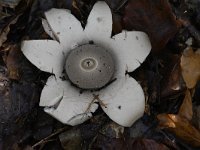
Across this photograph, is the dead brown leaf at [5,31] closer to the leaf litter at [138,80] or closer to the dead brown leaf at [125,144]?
the leaf litter at [138,80]

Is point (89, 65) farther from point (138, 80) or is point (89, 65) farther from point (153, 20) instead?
point (153, 20)

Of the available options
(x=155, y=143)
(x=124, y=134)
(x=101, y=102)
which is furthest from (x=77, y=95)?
(x=155, y=143)

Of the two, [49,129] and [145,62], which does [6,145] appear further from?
[145,62]

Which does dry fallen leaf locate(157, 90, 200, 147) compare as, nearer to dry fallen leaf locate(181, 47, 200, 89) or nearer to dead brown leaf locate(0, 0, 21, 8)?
dry fallen leaf locate(181, 47, 200, 89)

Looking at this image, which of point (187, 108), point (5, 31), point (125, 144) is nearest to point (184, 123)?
point (187, 108)

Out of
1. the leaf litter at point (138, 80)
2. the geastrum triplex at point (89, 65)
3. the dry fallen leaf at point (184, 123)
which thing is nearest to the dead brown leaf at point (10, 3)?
the leaf litter at point (138, 80)

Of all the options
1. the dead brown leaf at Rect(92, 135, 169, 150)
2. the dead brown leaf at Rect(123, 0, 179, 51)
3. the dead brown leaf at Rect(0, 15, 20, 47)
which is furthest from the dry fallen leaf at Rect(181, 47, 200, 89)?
the dead brown leaf at Rect(0, 15, 20, 47)
